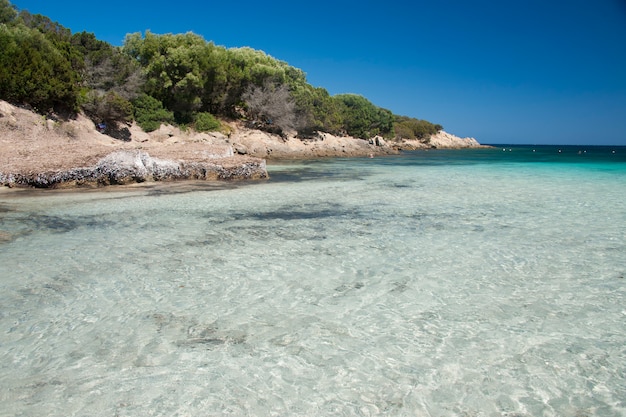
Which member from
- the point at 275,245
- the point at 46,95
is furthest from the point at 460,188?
the point at 46,95

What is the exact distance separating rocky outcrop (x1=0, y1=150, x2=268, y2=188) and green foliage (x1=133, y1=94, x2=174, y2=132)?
14.7 metres

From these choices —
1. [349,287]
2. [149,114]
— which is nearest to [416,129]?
[149,114]

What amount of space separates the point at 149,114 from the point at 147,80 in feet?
18.4

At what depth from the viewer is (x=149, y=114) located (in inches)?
1105

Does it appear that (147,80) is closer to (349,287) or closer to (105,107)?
(105,107)

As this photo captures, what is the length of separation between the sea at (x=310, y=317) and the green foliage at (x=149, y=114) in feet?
68.8

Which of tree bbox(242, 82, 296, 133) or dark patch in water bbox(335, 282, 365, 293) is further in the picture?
tree bbox(242, 82, 296, 133)

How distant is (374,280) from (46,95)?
2099cm

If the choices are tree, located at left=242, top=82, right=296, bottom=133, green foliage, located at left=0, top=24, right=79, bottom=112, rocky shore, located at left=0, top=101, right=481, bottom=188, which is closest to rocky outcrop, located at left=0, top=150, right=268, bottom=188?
rocky shore, located at left=0, top=101, right=481, bottom=188

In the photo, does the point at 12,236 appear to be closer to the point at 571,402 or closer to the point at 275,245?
the point at 275,245

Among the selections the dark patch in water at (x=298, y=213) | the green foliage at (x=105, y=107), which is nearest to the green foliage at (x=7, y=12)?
the green foliage at (x=105, y=107)

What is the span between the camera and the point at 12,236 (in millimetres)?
6398

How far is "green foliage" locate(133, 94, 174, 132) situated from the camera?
27.3m

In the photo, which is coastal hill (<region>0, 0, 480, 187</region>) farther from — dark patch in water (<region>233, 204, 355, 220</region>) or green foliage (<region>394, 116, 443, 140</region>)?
green foliage (<region>394, 116, 443, 140</region>)
